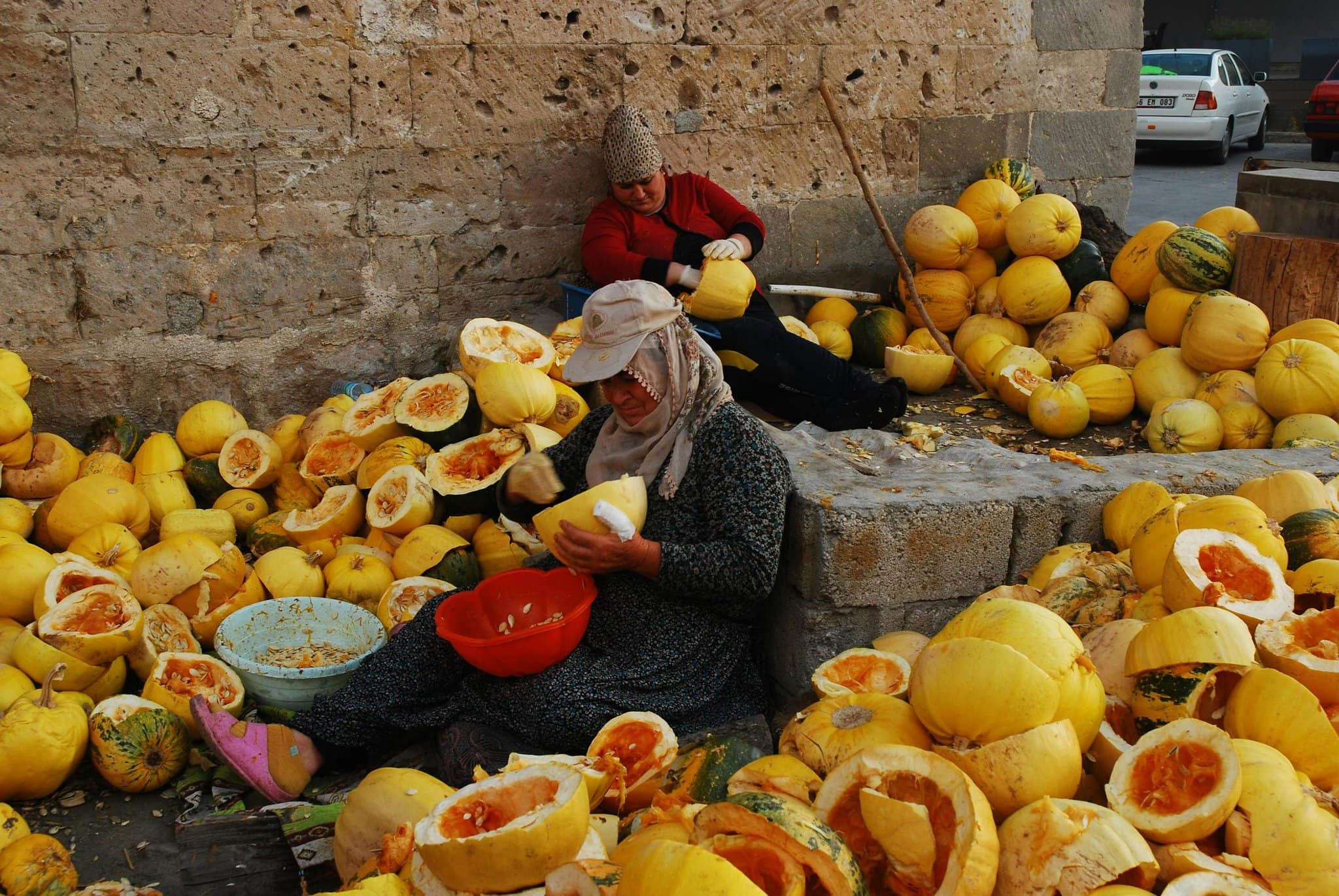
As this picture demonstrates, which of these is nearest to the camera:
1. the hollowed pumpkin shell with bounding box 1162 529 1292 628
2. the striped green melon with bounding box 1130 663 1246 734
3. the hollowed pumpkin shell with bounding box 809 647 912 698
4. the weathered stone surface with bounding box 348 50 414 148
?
the striped green melon with bounding box 1130 663 1246 734

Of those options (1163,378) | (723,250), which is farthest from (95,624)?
(1163,378)

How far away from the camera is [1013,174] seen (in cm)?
722

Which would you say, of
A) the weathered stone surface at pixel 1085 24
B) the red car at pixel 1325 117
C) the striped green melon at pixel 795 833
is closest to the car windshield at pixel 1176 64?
the red car at pixel 1325 117

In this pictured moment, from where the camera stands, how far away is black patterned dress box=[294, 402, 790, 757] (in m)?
3.22

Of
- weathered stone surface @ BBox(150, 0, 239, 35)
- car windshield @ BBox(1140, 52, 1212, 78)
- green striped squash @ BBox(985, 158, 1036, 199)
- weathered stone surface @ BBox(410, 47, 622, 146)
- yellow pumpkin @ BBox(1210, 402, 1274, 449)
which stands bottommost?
yellow pumpkin @ BBox(1210, 402, 1274, 449)

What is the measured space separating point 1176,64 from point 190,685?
66.5 feet

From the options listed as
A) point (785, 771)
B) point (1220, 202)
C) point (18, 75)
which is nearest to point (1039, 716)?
point (785, 771)

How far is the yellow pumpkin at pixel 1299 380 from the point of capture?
191 inches

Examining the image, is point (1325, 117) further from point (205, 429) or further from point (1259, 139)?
point (205, 429)

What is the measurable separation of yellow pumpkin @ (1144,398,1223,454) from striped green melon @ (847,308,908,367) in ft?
6.00

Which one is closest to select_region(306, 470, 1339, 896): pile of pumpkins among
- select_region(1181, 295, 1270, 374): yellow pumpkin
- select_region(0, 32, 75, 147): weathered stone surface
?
select_region(1181, 295, 1270, 374): yellow pumpkin

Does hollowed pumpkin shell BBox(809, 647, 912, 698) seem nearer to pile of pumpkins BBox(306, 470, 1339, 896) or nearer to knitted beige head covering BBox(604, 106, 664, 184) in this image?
pile of pumpkins BBox(306, 470, 1339, 896)

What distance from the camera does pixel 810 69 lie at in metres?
6.54

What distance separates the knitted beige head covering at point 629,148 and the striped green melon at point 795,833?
4198 mm
